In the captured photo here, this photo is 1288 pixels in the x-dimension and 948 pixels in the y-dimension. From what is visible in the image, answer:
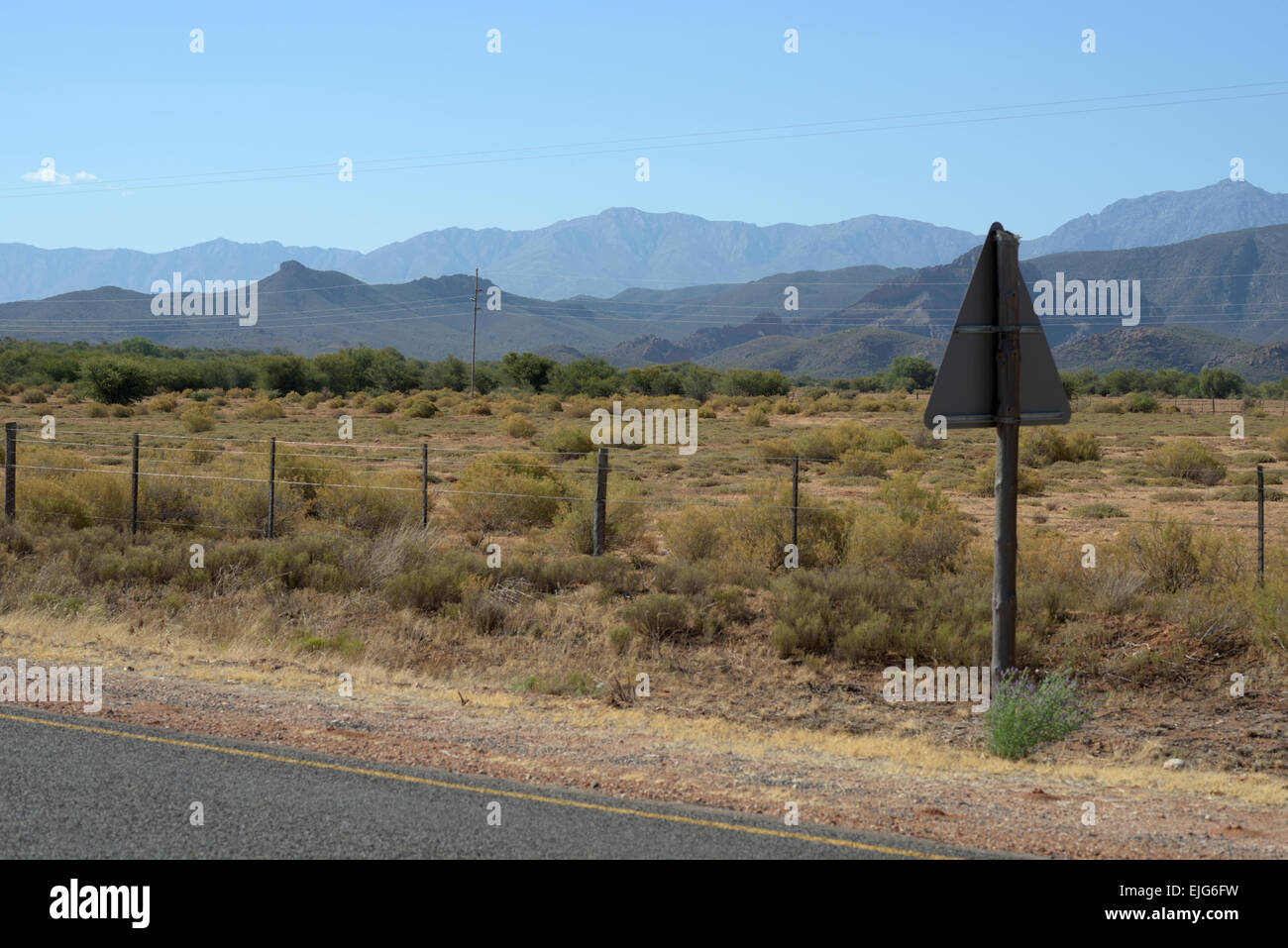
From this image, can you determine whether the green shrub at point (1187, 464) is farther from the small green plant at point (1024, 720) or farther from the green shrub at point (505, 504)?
the small green plant at point (1024, 720)

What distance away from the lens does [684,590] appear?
15852 millimetres

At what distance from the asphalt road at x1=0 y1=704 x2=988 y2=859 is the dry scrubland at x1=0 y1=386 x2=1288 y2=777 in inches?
186

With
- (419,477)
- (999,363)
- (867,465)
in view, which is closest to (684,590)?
(999,363)

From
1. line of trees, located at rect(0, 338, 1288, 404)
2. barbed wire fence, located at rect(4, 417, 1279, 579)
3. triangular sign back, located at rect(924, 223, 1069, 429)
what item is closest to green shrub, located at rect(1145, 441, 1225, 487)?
barbed wire fence, located at rect(4, 417, 1279, 579)

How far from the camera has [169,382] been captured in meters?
86.1

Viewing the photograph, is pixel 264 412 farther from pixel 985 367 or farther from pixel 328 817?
pixel 328 817

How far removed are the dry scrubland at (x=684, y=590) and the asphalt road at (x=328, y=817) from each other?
472 cm

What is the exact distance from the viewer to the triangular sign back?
28.4 feet

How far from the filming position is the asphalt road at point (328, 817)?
6066 mm

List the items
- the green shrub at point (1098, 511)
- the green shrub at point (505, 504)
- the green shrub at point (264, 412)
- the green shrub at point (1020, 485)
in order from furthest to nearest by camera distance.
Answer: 1. the green shrub at point (264, 412)
2. the green shrub at point (1020, 485)
3. the green shrub at point (1098, 511)
4. the green shrub at point (505, 504)

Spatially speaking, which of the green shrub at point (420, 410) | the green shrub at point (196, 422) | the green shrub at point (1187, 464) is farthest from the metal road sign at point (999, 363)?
the green shrub at point (420, 410)

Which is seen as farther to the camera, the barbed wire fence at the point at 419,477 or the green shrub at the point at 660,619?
the barbed wire fence at the point at 419,477
